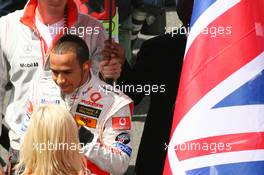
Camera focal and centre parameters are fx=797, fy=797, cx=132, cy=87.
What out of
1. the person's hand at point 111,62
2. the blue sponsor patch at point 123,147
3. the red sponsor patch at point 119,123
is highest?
the person's hand at point 111,62

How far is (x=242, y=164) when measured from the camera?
119 inches

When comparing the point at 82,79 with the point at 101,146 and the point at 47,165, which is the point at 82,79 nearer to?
the point at 101,146

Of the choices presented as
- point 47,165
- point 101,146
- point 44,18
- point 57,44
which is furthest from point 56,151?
point 44,18

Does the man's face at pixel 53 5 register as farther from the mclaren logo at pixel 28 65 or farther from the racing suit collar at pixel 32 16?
the mclaren logo at pixel 28 65

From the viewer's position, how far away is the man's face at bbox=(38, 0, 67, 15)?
351cm

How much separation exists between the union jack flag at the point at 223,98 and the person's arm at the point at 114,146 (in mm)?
213

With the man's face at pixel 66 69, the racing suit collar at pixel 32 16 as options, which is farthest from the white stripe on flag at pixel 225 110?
the racing suit collar at pixel 32 16

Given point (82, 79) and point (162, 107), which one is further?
point (162, 107)

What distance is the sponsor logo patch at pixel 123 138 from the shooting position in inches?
130

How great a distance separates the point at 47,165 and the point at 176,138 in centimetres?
57

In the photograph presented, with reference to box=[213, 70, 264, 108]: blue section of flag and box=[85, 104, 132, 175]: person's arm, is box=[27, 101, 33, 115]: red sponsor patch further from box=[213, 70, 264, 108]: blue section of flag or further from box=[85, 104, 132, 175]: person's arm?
box=[213, 70, 264, 108]: blue section of flag

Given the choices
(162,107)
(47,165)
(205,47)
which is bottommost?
(162,107)

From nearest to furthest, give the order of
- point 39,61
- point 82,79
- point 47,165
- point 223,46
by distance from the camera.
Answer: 1. point 47,165
2. point 223,46
3. point 82,79
4. point 39,61

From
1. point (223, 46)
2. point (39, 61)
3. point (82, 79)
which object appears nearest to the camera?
point (223, 46)
